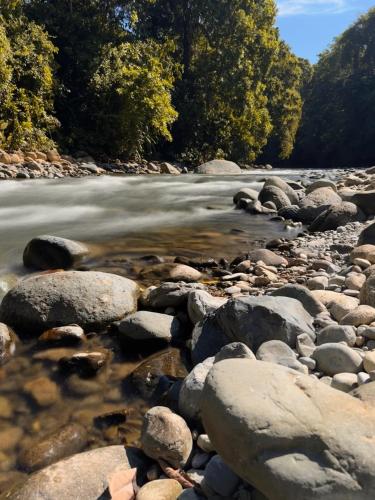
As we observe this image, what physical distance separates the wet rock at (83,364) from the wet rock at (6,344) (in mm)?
A: 393

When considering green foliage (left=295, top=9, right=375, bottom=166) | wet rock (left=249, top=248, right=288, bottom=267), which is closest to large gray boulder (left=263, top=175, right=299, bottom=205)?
wet rock (left=249, top=248, right=288, bottom=267)

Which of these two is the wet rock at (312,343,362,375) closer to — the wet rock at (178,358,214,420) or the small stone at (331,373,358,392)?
the small stone at (331,373,358,392)

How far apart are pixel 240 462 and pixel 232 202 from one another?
30.6ft

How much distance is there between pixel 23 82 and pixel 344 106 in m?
29.8

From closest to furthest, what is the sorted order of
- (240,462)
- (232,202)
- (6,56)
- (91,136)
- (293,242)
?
→ 1. (240,462)
2. (293,242)
3. (232,202)
4. (6,56)
5. (91,136)

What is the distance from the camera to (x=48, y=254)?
4832 millimetres

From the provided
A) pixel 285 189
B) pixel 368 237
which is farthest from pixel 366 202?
pixel 368 237

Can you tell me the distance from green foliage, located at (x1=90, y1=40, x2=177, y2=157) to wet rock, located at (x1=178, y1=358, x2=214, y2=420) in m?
18.2

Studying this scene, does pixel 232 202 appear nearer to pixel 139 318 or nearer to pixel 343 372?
pixel 139 318

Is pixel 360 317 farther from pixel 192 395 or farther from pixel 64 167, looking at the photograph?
pixel 64 167

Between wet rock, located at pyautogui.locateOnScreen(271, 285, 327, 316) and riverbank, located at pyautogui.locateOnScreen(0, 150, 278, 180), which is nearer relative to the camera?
wet rock, located at pyautogui.locateOnScreen(271, 285, 327, 316)

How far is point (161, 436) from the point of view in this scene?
2047mm

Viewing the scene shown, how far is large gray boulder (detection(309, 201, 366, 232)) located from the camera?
718 centimetres

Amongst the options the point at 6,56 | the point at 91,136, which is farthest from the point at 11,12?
the point at 91,136
